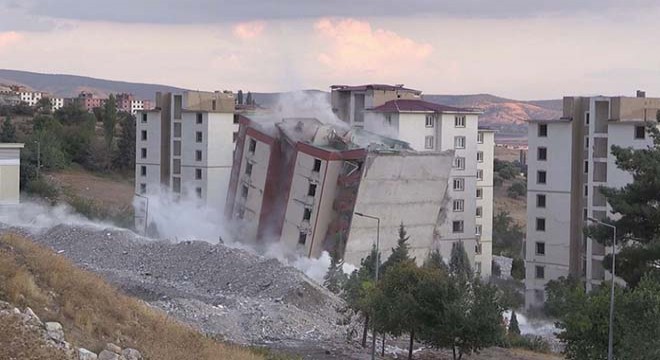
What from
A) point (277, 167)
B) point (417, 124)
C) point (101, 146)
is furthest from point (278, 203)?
point (101, 146)

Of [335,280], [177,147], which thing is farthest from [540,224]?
[177,147]

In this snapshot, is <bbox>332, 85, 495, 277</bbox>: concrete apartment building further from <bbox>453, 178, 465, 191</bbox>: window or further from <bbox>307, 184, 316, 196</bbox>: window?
<bbox>307, 184, 316, 196</bbox>: window

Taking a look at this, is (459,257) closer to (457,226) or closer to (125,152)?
(457,226)

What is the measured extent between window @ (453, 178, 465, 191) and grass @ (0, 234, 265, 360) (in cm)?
3569

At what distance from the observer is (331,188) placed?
1869 inches

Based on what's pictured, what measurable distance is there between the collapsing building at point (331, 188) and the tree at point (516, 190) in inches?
1715

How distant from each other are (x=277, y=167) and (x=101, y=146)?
39.6m

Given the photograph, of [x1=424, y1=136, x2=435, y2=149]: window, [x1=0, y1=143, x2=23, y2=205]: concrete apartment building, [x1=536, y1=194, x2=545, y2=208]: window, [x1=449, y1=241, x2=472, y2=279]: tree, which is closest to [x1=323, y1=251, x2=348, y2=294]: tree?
[x1=449, y1=241, x2=472, y2=279]: tree

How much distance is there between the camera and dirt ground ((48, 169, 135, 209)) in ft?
242

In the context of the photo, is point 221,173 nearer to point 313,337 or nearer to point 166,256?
point 166,256

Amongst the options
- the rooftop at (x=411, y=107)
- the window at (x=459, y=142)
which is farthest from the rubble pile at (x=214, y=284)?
the window at (x=459, y=142)

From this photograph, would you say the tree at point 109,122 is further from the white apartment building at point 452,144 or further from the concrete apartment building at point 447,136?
the white apartment building at point 452,144

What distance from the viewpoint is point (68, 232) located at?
1715 inches

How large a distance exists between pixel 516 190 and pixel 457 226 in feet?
136
